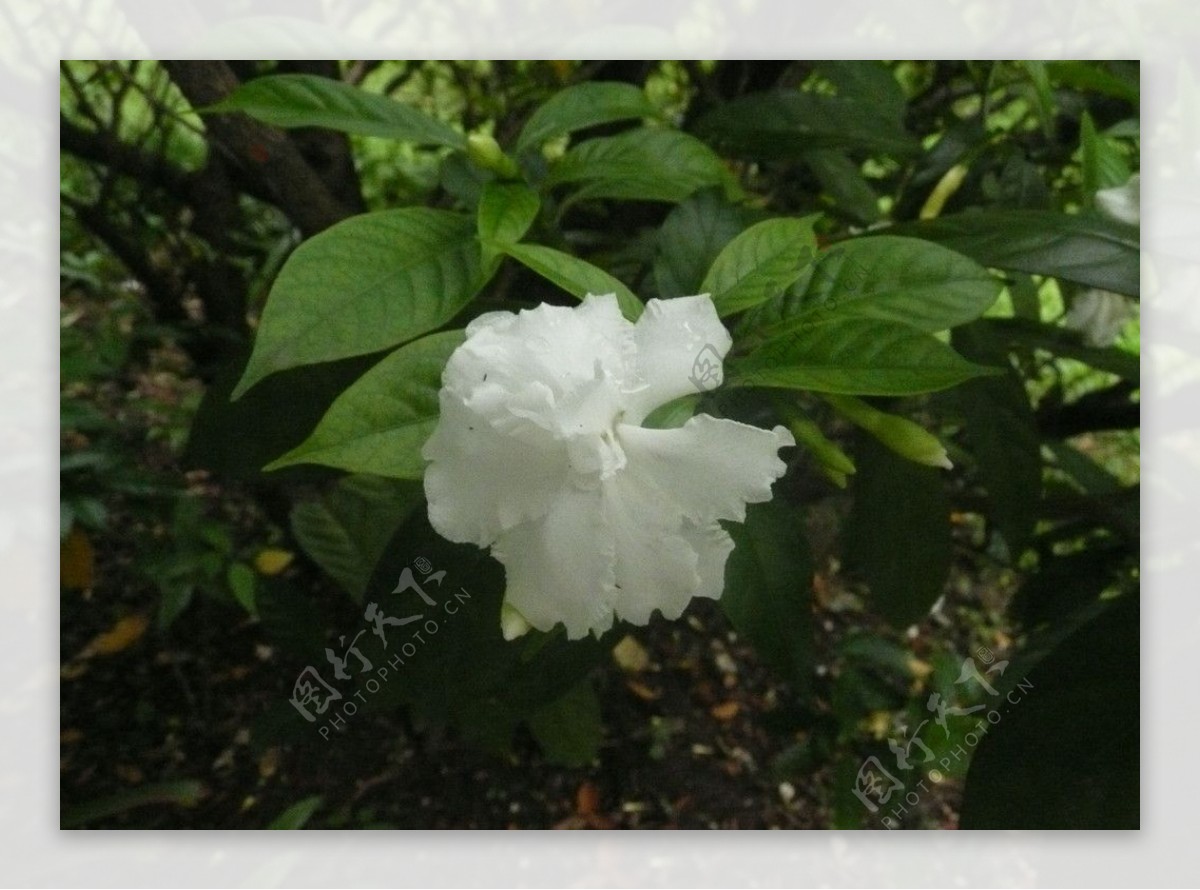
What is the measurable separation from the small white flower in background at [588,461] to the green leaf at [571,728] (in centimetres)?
57

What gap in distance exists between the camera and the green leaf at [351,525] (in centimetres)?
97

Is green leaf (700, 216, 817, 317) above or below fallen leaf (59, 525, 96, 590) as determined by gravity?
above

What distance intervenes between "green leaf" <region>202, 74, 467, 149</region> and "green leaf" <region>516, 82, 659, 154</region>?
0.07 meters

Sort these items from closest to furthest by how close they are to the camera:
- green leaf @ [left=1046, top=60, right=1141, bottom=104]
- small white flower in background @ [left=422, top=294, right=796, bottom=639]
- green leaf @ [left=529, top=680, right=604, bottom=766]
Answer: small white flower in background @ [left=422, top=294, right=796, bottom=639] < green leaf @ [left=1046, top=60, right=1141, bottom=104] < green leaf @ [left=529, top=680, right=604, bottom=766]

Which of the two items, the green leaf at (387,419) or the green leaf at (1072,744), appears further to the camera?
the green leaf at (1072,744)

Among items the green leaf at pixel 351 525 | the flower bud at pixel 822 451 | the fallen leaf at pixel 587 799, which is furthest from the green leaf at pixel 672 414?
the fallen leaf at pixel 587 799

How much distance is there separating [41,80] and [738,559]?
0.77m

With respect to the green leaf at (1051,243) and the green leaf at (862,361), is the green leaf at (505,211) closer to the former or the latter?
the green leaf at (862,361)

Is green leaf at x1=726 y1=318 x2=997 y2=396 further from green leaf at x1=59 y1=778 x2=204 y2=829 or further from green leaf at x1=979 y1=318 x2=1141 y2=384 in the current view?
green leaf at x1=59 y1=778 x2=204 y2=829

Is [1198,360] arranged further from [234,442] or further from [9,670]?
[9,670]

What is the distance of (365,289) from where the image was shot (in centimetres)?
64

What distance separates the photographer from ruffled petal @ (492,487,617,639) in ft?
1.76

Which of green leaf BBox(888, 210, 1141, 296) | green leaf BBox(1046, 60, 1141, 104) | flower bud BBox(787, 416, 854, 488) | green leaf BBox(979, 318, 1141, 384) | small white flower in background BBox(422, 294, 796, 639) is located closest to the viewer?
small white flower in background BBox(422, 294, 796, 639)

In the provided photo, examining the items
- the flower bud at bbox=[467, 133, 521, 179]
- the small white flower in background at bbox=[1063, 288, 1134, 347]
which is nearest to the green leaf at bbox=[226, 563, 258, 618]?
the flower bud at bbox=[467, 133, 521, 179]
